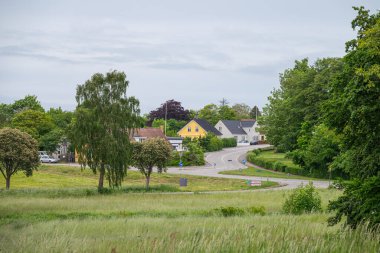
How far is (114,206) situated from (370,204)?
21.4 meters

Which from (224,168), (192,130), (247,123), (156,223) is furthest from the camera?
(247,123)

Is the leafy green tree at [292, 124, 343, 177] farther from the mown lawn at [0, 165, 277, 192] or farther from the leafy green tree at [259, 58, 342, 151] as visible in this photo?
the mown lawn at [0, 165, 277, 192]

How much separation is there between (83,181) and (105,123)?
72.1ft

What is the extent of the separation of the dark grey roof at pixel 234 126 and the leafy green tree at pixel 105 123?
96.0 meters

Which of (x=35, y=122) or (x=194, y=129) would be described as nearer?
(x=35, y=122)

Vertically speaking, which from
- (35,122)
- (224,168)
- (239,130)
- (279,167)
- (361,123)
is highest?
(239,130)

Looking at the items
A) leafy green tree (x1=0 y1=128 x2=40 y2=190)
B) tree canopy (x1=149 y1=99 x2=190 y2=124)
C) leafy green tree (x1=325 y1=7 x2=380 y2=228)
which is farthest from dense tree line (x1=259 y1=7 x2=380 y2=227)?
tree canopy (x1=149 y1=99 x2=190 y2=124)

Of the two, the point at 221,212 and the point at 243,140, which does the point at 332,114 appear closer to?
the point at 221,212

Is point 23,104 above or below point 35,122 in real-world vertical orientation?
above

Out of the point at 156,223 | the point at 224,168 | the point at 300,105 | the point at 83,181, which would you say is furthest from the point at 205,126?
the point at 156,223

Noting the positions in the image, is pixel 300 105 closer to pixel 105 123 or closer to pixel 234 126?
pixel 105 123

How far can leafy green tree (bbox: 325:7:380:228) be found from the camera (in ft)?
38.3

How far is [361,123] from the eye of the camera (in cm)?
1216

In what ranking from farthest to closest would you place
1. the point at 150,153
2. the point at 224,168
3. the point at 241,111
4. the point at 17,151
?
1. the point at 241,111
2. the point at 224,168
3. the point at 150,153
4. the point at 17,151
